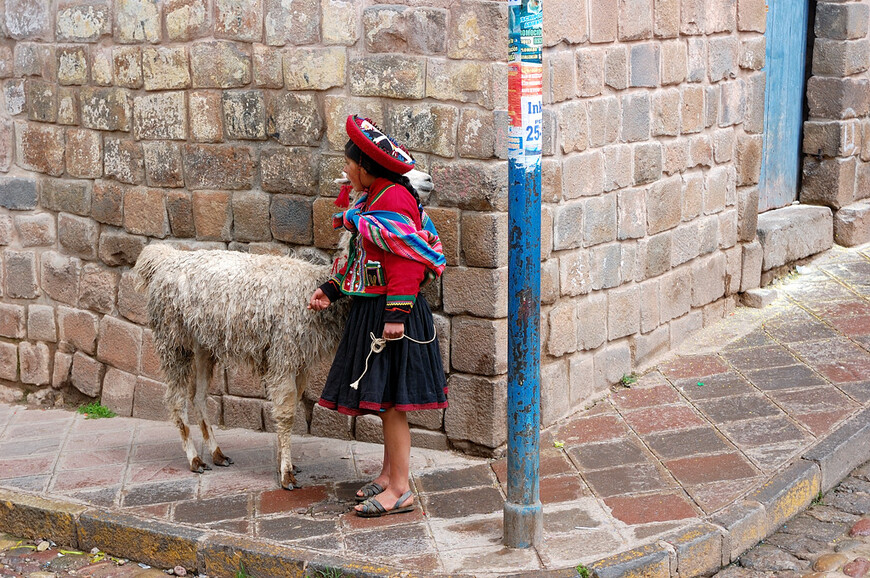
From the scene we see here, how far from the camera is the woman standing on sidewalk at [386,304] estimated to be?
4.65 meters

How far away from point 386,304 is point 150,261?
5.05ft

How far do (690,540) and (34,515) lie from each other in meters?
3.14

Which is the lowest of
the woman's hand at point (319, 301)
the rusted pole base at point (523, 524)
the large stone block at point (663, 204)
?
the rusted pole base at point (523, 524)

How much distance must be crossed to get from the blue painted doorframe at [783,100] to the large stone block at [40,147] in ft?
17.2

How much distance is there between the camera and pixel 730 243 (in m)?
7.58

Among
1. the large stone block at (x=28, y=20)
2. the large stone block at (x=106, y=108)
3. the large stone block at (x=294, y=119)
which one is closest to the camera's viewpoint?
the large stone block at (x=294, y=119)

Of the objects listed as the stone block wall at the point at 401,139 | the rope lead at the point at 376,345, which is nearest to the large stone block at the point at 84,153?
the stone block wall at the point at 401,139

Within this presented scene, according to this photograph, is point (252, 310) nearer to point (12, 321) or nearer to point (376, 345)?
point (376, 345)

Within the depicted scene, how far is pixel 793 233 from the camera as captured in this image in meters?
8.28

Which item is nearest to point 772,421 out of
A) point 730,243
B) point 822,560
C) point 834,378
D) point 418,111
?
point 834,378

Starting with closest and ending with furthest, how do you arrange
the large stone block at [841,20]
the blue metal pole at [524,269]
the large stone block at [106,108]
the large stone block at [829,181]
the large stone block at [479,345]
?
the blue metal pole at [524,269]
the large stone block at [479,345]
the large stone block at [106,108]
the large stone block at [841,20]
the large stone block at [829,181]

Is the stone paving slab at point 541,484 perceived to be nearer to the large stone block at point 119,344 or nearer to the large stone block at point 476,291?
the large stone block at point 119,344

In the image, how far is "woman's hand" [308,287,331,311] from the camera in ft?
16.2

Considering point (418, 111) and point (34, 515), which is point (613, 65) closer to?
point (418, 111)
